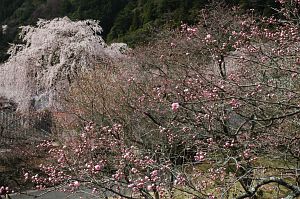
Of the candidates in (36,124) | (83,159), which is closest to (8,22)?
(36,124)

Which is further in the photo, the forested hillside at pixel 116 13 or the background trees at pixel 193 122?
the forested hillside at pixel 116 13

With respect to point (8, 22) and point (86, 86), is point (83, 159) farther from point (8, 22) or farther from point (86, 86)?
point (8, 22)

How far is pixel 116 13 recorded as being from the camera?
24516 mm

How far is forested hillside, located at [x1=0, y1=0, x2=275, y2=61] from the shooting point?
1909 centimetres

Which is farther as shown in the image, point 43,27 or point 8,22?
point 8,22

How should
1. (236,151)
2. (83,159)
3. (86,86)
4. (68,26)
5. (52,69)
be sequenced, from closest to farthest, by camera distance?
1. (236,151)
2. (83,159)
3. (86,86)
4. (52,69)
5. (68,26)

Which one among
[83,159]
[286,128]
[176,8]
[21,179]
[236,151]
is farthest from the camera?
[176,8]

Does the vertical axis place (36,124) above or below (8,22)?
below

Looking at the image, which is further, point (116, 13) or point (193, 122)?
point (116, 13)

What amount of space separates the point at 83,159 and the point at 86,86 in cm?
330

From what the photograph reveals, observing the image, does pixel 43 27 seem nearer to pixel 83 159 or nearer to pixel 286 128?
pixel 83 159

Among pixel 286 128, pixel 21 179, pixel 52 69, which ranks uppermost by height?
pixel 286 128

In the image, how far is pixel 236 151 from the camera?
4.15 m

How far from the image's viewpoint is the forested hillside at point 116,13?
752 inches
